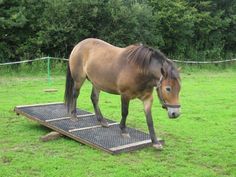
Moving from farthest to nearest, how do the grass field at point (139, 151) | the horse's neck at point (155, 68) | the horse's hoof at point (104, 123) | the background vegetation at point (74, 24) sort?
the background vegetation at point (74, 24), the horse's hoof at point (104, 123), the horse's neck at point (155, 68), the grass field at point (139, 151)

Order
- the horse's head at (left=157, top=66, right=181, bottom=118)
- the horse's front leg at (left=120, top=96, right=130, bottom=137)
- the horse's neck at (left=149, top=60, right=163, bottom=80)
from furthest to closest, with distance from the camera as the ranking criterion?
the horse's front leg at (left=120, top=96, right=130, bottom=137) → the horse's neck at (left=149, top=60, right=163, bottom=80) → the horse's head at (left=157, top=66, right=181, bottom=118)

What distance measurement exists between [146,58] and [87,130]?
163 cm

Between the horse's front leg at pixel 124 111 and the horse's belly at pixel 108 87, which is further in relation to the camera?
the horse's belly at pixel 108 87

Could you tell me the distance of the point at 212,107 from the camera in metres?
8.73

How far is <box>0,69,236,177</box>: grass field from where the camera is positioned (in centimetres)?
465

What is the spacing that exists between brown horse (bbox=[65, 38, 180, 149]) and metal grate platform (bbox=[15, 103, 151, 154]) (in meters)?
0.18

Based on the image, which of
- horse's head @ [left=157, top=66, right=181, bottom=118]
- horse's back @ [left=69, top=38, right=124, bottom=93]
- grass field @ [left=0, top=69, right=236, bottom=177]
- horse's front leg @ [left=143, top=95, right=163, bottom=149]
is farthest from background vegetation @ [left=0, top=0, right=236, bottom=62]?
horse's head @ [left=157, top=66, right=181, bottom=118]

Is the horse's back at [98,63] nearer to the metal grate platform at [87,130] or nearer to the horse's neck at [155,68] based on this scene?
the horse's neck at [155,68]

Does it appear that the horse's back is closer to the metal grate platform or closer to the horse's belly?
the horse's belly

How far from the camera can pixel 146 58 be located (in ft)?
17.6

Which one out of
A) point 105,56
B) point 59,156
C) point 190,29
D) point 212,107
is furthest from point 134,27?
point 59,156

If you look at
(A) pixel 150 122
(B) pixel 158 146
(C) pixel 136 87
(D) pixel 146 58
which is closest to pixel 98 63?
(C) pixel 136 87

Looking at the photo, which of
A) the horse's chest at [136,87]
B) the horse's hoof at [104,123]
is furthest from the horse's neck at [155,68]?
the horse's hoof at [104,123]

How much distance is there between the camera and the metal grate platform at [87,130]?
5.46 metres
